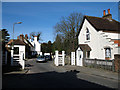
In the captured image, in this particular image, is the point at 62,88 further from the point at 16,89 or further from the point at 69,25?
the point at 69,25

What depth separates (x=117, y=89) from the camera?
7.45 metres

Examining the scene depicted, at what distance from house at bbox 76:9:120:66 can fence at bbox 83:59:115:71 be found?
4.87 ft

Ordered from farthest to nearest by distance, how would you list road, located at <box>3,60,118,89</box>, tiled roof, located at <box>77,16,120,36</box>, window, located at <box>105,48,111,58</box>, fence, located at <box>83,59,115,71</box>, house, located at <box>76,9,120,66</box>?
tiled roof, located at <box>77,16,120,36</box>
house, located at <box>76,9,120,66</box>
window, located at <box>105,48,111,58</box>
fence, located at <box>83,59,115,71</box>
road, located at <box>3,60,118,89</box>

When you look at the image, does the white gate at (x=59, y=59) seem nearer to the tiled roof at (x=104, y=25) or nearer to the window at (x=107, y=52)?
the window at (x=107, y=52)

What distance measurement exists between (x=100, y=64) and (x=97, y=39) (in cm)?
466

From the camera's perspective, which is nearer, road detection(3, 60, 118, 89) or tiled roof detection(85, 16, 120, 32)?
road detection(3, 60, 118, 89)

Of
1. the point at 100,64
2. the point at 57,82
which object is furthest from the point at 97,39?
the point at 57,82

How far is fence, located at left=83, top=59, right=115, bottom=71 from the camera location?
14.0 metres

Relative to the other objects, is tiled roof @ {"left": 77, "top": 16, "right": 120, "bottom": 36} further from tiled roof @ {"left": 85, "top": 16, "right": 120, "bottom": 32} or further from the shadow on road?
the shadow on road

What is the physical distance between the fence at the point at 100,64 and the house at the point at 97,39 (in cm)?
148

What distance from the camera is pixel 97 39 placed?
1914 cm

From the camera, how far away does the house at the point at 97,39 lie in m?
17.6

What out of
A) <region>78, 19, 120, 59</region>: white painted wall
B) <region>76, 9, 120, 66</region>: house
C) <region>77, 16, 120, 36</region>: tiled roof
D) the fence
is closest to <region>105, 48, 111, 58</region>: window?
<region>76, 9, 120, 66</region>: house

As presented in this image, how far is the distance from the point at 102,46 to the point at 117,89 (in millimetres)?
11245
